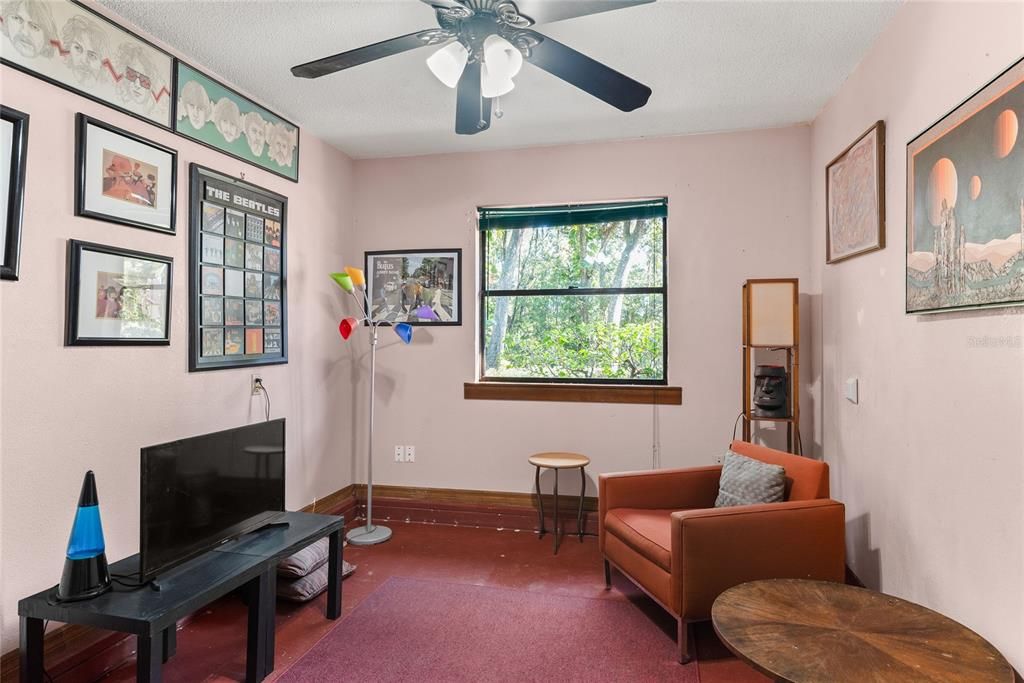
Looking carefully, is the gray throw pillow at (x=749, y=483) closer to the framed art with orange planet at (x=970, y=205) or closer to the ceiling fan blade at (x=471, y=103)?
the framed art with orange planet at (x=970, y=205)

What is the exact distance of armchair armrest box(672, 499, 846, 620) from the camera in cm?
222

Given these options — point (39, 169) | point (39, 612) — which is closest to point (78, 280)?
point (39, 169)

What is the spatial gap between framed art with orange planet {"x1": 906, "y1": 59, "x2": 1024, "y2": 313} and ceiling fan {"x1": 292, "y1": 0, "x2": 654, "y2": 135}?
973 mm

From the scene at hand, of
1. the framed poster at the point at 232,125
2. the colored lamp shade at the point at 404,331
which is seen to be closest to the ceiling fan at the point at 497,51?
the framed poster at the point at 232,125

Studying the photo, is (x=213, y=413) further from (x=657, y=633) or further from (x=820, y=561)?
(x=820, y=561)

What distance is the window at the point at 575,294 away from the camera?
12.3ft

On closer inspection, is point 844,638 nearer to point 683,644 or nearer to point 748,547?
point 748,547

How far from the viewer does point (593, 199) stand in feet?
12.4

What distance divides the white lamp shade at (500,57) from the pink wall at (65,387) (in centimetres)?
157

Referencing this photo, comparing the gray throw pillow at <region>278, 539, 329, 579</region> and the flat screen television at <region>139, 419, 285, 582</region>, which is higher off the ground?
the flat screen television at <region>139, 419, 285, 582</region>

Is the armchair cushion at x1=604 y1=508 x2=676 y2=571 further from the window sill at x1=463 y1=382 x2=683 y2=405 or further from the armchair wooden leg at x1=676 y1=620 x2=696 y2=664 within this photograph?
the window sill at x1=463 y1=382 x2=683 y2=405

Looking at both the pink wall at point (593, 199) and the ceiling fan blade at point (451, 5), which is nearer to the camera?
the ceiling fan blade at point (451, 5)


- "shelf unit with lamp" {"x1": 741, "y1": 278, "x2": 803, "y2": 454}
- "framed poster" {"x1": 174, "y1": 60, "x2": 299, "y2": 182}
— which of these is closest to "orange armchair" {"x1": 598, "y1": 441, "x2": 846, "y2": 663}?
"shelf unit with lamp" {"x1": 741, "y1": 278, "x2": 803, "y2": 454}

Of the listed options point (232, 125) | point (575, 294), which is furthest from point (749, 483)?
point (232, 125)
